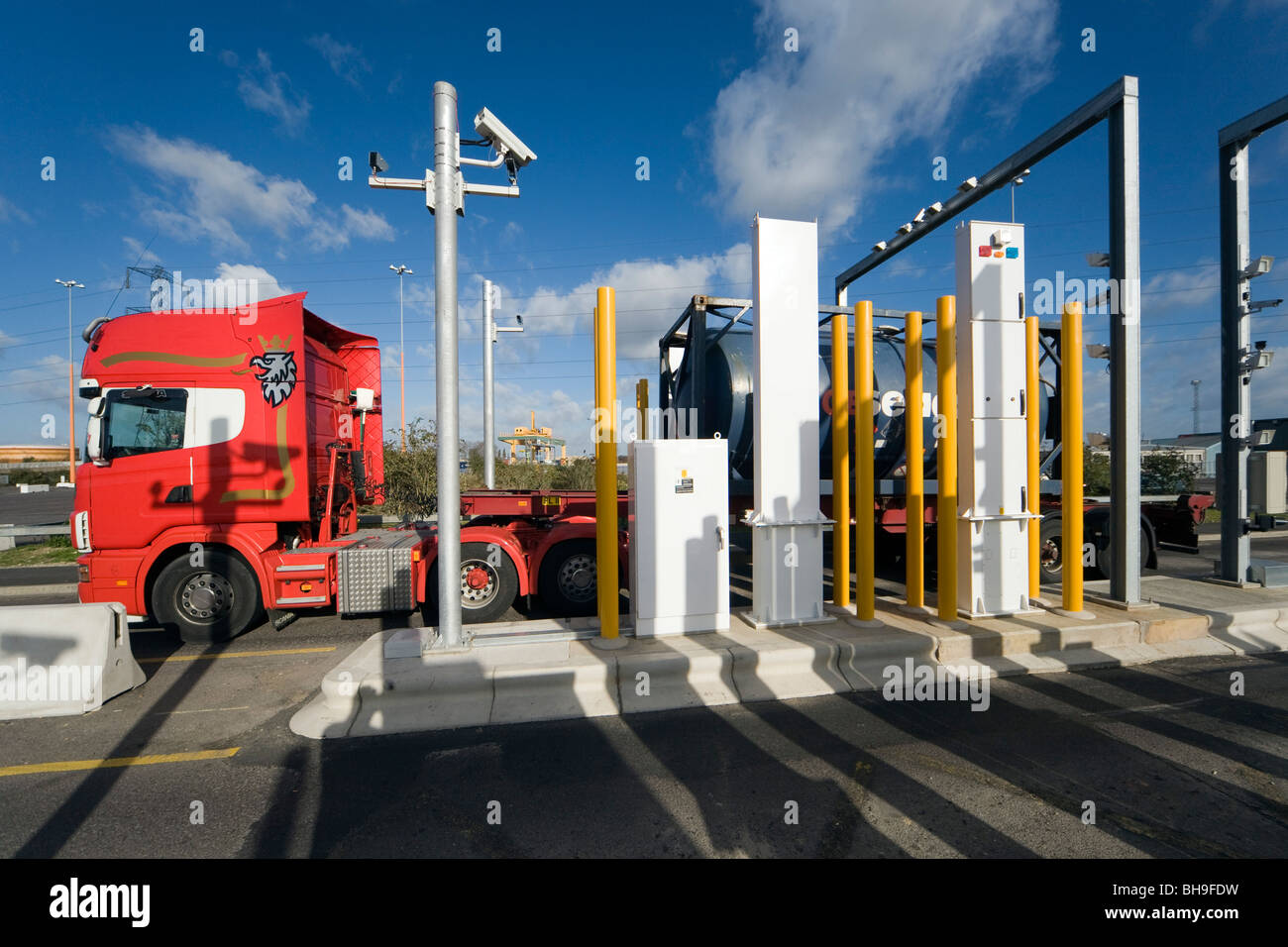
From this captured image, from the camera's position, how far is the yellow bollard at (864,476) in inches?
212

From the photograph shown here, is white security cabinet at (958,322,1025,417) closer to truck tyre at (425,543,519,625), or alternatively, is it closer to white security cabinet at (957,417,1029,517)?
white security cabinet at (957,417,1029,517)

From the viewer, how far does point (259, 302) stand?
245 inches

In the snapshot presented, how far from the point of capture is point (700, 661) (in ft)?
15.0

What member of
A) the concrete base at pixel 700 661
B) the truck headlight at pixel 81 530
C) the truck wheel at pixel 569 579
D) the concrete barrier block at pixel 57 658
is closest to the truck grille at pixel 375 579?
the concrete base at pixel 700 661

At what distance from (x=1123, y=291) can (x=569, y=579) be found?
639 cm

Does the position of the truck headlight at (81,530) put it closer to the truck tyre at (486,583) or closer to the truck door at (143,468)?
the truck door at (143,468)

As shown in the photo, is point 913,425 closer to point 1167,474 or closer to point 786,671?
point 786,671

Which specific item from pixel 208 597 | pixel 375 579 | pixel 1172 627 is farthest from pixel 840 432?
pixel 208 597

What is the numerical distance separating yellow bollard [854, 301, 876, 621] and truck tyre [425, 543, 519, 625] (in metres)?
3.64

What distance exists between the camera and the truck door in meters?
5.87

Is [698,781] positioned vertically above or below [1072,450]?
below

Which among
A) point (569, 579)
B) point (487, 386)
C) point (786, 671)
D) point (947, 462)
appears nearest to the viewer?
point (786, 671)

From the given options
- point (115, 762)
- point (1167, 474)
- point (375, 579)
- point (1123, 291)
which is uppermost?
point (1123, 291)

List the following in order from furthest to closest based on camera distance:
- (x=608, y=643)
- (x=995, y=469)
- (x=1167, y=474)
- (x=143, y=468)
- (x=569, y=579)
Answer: (x=1167, y=474) → (x=569, y=579) → (x=143, y=468) → (x=995, y=469) → (x=608, y=643)
